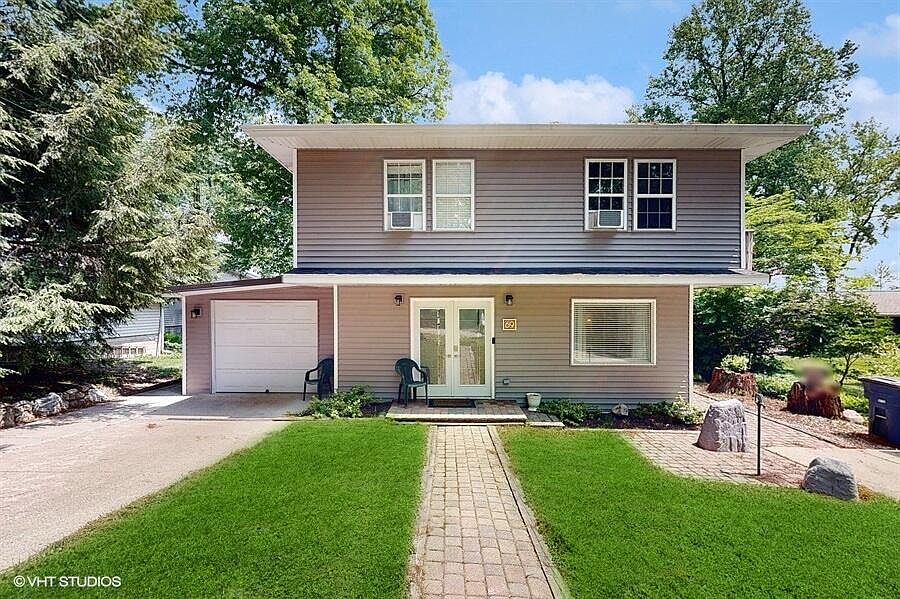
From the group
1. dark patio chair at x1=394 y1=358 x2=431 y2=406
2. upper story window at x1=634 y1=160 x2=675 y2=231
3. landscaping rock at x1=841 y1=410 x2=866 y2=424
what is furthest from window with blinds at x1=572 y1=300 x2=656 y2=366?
landscaping rock at x1=841 y1=410 x2=866 y2=424

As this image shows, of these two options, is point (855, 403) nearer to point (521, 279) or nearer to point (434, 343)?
point (521, 279)

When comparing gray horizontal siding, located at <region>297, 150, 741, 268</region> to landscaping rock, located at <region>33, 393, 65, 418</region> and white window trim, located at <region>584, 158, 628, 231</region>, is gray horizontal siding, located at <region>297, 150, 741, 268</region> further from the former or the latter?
landscaping rock, located at <region>33, 393, 65, 418</region>

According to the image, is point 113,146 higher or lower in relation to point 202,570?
higher

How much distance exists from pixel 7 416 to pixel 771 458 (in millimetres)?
12210

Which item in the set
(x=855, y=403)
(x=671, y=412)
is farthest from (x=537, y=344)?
(x=855, y=403)

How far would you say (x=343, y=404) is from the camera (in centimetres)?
786

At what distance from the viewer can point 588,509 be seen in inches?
159

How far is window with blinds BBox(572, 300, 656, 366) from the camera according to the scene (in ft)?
27.5

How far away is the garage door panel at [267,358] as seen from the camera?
9.61 metres

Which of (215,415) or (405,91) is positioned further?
(405,91)

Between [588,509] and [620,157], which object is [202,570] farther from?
[620,157]

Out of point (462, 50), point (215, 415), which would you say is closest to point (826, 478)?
point (215, 415)

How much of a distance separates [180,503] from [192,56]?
15.3 m

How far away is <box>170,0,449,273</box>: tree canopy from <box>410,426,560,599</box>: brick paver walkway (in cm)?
1227
